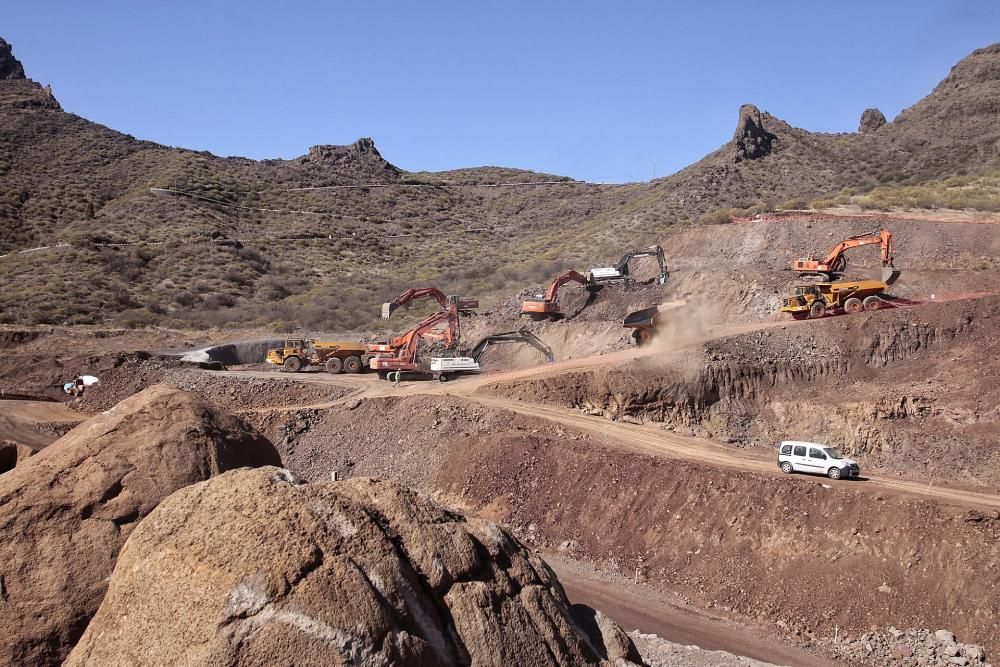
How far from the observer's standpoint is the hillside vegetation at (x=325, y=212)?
64.6 metres

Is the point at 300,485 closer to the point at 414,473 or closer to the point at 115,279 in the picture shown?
the point at 414,473

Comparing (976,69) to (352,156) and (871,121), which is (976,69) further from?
(352,156)

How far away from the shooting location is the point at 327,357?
4075 centimetres

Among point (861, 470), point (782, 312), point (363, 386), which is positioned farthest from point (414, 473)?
point (782, 312)

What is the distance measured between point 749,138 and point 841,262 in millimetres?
50520

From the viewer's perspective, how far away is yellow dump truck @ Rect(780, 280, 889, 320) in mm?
36344

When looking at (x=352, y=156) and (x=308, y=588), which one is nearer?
(x=308, y=588)

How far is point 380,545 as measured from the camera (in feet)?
24.6

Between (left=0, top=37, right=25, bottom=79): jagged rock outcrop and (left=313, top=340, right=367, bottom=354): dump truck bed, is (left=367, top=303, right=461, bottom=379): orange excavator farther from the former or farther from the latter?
(left=0, top=37, right=25, bottom=79): jagged rock outcrop

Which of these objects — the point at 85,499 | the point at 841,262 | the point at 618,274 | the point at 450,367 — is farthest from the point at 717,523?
the point at 618,274

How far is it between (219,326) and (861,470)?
46.9 metres

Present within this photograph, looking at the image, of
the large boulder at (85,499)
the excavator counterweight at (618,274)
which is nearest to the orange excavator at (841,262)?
the excavator counterweight at (618,274)

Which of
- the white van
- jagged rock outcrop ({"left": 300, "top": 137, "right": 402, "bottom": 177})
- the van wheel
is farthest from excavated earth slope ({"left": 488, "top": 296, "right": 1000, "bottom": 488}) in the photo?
jagged rock outcrop ({"left": 300, "top": 137, "right": 402, "bottom": 177})

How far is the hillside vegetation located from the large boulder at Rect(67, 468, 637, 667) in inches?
2042
